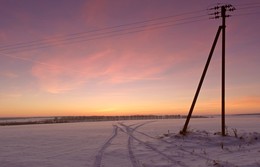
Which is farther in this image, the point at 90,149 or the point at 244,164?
the point at 90,149

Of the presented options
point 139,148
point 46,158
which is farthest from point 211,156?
point 46,158

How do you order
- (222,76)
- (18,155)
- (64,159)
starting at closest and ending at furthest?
(64,159) → (18,155) → (222,76)

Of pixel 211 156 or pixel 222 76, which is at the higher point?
pixel 222 76

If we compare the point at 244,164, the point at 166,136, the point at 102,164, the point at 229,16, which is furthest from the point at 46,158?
the point at 229,16

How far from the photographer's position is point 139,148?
16.1 meters

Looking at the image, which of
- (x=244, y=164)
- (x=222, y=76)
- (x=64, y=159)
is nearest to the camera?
(x=244, y=164)

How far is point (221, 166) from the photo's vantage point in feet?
34.1

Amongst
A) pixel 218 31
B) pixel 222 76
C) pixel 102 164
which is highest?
pixel 218 31

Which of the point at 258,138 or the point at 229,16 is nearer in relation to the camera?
the point at 258,138

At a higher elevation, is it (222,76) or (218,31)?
(218,31)

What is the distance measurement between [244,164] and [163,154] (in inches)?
175

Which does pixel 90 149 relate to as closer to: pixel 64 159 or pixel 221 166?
pixel 64 159

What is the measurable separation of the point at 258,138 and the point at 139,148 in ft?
24.7

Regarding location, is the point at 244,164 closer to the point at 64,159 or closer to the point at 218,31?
the point at 64,159
